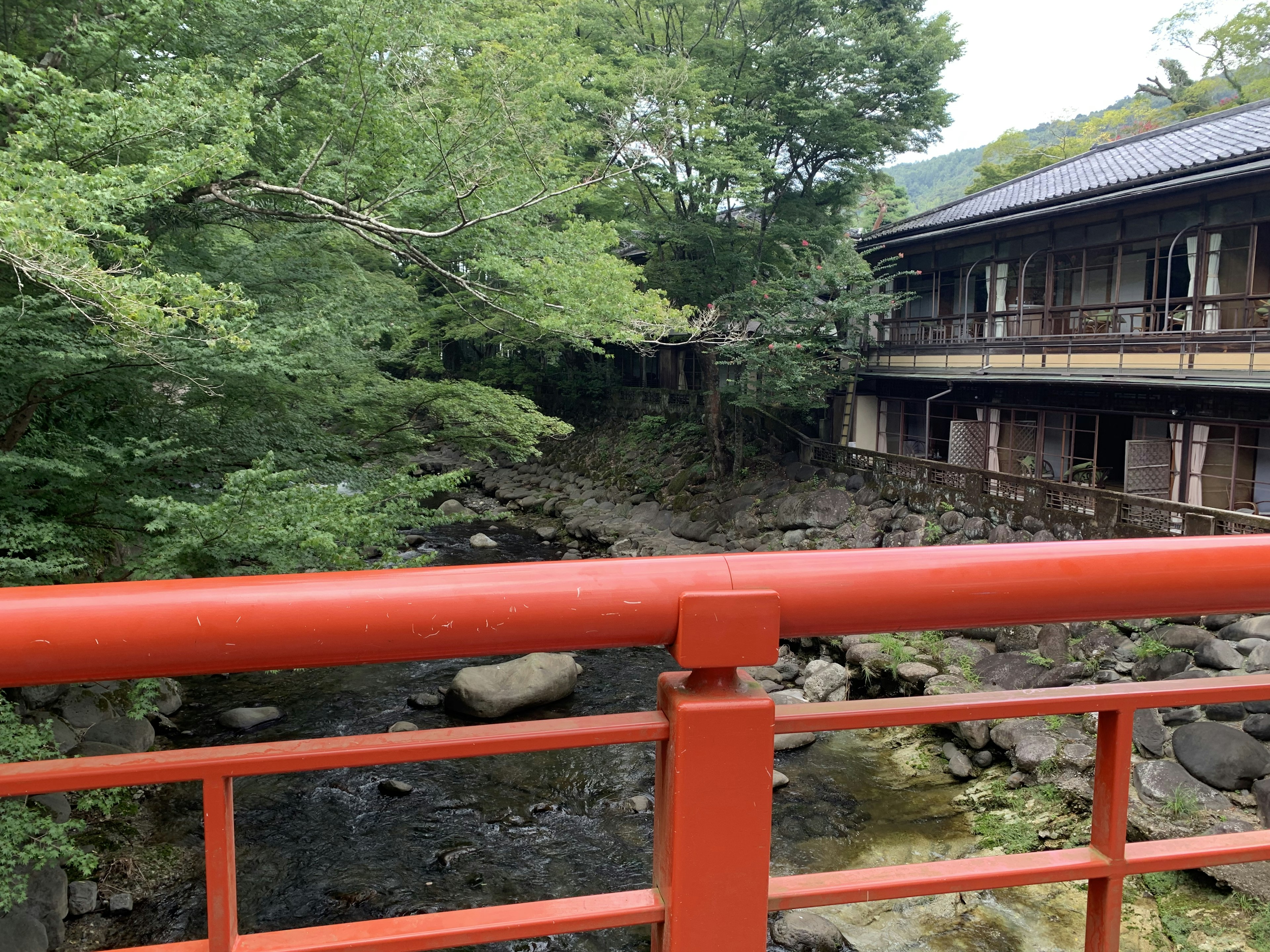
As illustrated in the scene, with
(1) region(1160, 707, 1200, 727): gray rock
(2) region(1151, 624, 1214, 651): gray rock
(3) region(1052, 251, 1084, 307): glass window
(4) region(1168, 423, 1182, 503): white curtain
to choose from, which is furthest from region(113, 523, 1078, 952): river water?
(3) region(1052, 251, 1084, 307): glass window

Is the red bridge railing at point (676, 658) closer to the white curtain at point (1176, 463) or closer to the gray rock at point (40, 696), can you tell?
the gray rock at point (40, 696)

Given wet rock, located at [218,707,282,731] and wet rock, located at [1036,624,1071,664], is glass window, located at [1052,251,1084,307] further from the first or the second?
wet rock, located at [218,707,282,731]

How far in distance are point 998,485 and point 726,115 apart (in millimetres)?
8850

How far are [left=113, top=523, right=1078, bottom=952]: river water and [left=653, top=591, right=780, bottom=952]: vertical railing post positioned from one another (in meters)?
5.33

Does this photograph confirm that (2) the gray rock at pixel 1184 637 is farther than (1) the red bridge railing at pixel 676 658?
Yes

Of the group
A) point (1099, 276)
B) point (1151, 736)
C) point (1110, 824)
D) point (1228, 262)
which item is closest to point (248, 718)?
point (1151, 736)

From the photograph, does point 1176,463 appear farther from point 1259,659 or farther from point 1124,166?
point 1124,166

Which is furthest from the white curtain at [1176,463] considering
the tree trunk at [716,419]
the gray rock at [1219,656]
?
the tree trunk at [716,419]

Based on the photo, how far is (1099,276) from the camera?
14484 millimetres

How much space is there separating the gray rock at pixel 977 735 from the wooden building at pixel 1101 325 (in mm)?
5575

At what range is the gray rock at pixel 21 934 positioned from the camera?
5.55 metres

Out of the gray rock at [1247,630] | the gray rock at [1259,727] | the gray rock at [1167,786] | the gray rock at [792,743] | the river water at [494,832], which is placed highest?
the gray rock at [1247,630]

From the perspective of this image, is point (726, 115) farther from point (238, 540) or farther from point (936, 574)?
point (936, 574)

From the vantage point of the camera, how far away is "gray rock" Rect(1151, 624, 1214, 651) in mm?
9203
